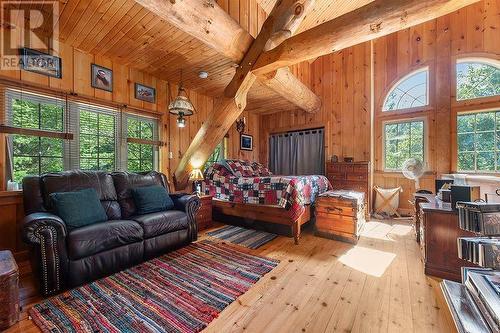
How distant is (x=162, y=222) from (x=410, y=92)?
4.97 meters

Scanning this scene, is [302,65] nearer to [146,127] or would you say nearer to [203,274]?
[146,127]

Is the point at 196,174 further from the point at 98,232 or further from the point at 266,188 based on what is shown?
the point at 98,232

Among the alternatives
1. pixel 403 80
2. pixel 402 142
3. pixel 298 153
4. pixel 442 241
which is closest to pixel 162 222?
pixel 442 241

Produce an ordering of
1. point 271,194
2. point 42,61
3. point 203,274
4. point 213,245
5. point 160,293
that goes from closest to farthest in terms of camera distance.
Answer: point 160,293 → point 203,274 → point 42,61 → point 213,245 → point 271,194

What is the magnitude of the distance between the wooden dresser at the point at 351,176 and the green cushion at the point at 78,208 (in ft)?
12.9

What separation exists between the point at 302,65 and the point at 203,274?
451 cm

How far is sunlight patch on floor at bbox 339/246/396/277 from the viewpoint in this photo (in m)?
2.19

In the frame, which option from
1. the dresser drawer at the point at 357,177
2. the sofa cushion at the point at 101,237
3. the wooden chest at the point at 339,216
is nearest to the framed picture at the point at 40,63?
the sofa cushion at the point at 101,237

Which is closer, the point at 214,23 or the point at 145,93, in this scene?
the point at 214,23

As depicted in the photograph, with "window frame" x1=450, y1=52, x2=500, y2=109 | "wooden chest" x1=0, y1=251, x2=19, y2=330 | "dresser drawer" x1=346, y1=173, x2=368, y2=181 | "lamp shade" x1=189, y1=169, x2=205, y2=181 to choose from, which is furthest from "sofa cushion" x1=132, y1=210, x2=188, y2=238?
"window frame" x1=450, y1=52, x2=500, y2=109

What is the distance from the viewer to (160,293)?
1.78m

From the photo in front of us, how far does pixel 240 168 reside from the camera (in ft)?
13.3

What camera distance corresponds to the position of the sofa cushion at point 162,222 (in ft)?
7.55

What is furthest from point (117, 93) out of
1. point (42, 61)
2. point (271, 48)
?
point (271, 48)
